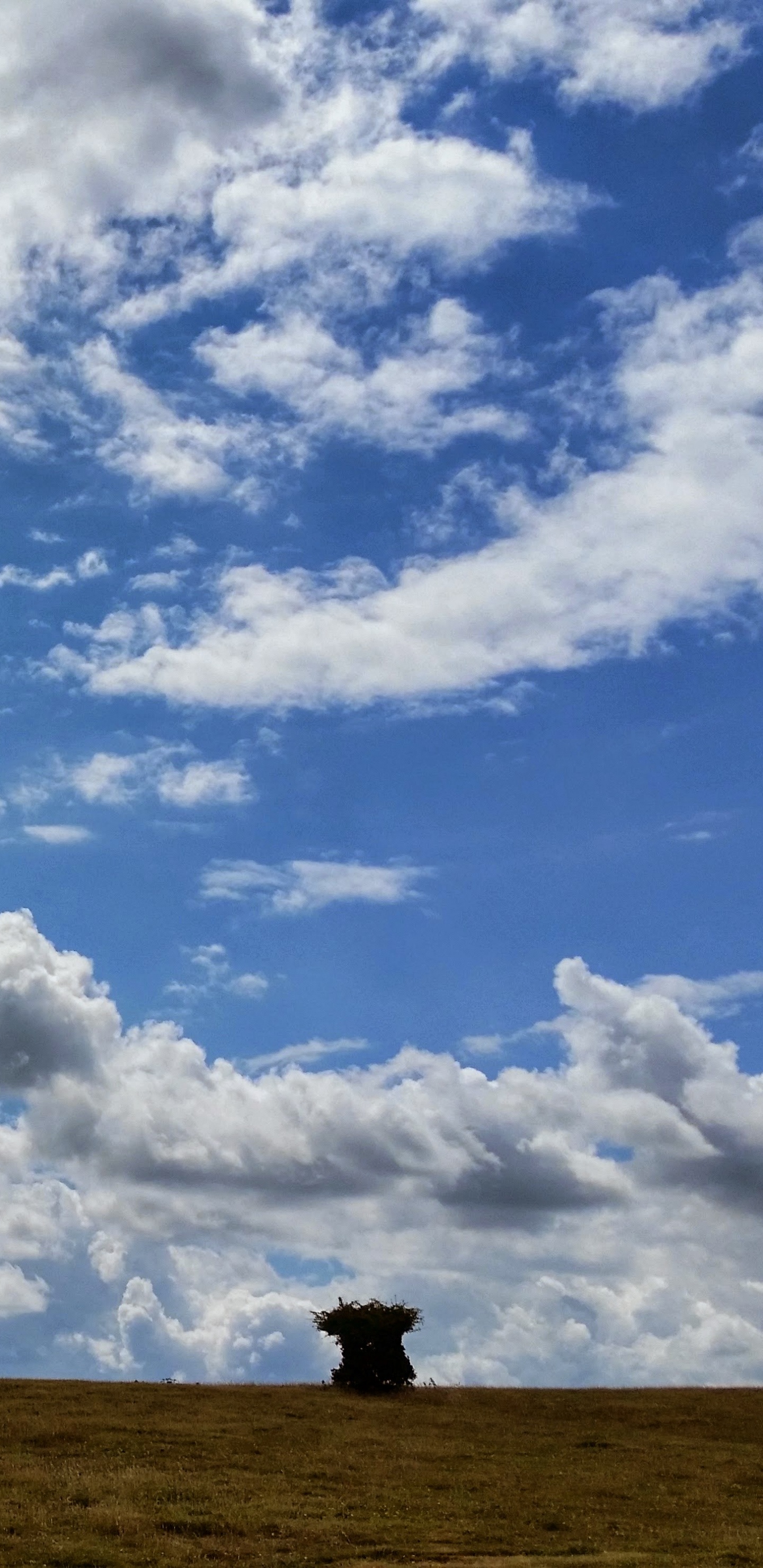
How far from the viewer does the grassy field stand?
37219mm

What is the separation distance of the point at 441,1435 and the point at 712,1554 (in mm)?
19077

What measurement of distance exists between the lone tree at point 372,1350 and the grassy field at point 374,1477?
2.65 meters

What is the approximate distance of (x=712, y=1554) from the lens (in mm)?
37062

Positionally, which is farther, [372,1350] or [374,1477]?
[372,1350]

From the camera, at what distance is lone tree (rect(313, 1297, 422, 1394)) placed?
222 feet

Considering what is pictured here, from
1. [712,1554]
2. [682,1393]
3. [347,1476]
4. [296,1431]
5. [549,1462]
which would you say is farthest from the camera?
[682,1393]

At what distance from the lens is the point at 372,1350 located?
6819cm

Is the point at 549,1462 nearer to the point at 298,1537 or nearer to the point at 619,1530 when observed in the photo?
the point at 619,1530

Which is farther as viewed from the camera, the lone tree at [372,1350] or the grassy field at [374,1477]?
the lone tree at [372,1350]

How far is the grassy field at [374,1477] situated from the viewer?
37.2 metres

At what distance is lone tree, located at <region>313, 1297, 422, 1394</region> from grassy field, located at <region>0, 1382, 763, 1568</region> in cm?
265

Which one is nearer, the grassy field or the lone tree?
the grassy field

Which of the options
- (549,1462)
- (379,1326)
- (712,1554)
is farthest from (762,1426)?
(712,1554)

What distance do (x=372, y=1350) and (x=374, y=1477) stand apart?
22879 millimetres
